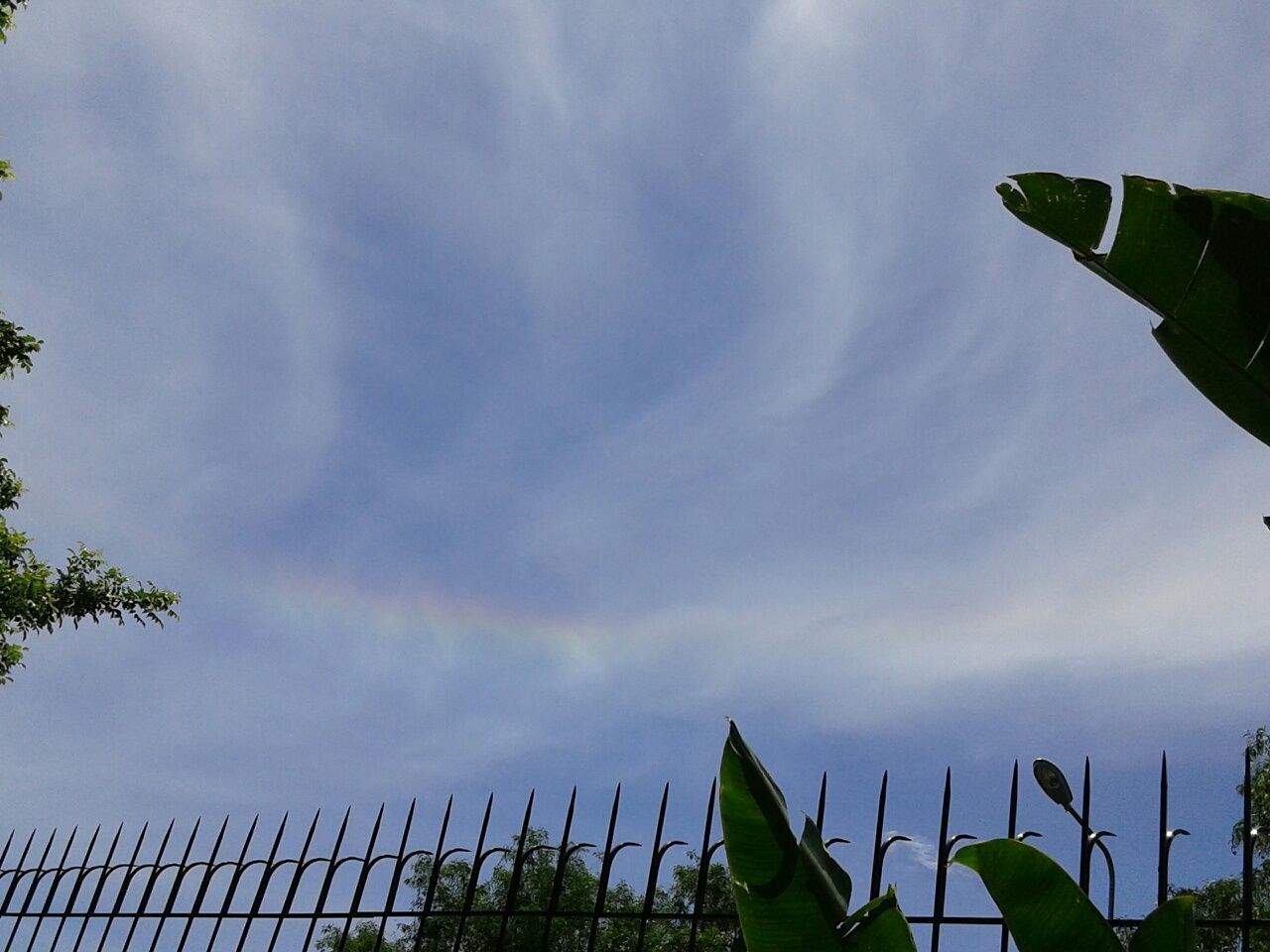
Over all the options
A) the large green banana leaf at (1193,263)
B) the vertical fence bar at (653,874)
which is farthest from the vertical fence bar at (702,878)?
the large green banana leaf at (1193,263)

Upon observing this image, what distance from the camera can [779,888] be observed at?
8.16ft

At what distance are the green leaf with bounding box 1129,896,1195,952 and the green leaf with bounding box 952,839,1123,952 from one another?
81mm

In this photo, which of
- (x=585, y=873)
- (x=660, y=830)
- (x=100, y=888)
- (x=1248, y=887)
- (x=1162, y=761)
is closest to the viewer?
(x=1248, y=887)

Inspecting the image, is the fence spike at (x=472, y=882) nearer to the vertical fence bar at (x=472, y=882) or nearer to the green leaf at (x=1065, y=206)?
the vertical fence bar at (x=472, y=882)

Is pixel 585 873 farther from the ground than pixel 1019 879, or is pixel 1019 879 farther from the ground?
pixel 585 873

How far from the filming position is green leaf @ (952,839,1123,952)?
255 centimetres

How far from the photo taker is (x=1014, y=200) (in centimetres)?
242

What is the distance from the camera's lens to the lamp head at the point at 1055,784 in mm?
3842

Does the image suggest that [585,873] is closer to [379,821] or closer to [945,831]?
[379,821]

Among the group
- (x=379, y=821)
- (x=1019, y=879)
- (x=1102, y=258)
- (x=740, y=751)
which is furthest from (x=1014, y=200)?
(x=379, y=821)

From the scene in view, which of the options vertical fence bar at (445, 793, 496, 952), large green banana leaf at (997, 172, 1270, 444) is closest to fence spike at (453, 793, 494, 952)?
vertical fence bar at (445, 793, 496, 952)

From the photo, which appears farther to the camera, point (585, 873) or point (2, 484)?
point (585, 873)

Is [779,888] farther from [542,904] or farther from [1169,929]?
[542,904]

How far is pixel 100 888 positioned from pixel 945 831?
553 cm
